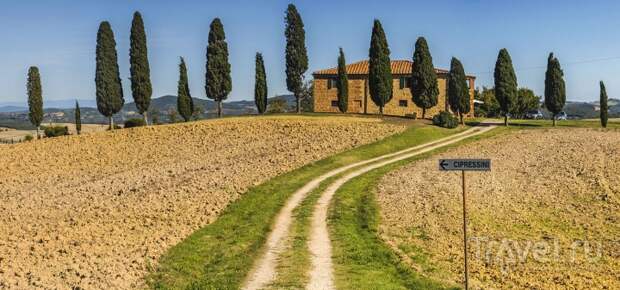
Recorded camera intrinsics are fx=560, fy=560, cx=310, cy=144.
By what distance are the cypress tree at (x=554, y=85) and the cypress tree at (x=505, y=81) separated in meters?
4.36

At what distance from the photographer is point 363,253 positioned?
64.6ft

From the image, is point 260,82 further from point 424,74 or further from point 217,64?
point 424,74

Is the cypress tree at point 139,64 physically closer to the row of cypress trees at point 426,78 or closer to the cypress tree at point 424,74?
the row of cypress trees at point 426,78

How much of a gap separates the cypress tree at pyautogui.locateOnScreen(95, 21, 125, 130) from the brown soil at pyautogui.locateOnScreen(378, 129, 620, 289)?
45.6 meters

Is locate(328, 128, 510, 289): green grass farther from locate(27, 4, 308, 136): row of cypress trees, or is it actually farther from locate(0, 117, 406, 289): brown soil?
locate(27, 4, 308, 136): row of cypress trees

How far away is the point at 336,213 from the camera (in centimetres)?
2673

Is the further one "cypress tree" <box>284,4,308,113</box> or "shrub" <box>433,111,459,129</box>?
"cypress tree" <box>284,4,308,113</box>

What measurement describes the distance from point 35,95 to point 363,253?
72.1 metres

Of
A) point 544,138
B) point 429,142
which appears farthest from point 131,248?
point 544,138

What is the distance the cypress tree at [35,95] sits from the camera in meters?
78.2

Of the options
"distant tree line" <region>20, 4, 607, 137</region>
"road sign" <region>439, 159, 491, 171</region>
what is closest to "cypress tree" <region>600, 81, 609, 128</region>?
"distant tree line" <region>20, 4, 607, 137</region>

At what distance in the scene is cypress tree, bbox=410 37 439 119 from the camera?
230ft

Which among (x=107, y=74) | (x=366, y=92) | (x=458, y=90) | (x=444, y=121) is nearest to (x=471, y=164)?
(x=444, y=121)

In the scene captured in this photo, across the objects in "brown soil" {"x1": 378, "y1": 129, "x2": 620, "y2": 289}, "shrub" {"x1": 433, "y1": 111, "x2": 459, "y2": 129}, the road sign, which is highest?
"shrub" {"x1": 433, "y1": 111, "x2": 459, "y2": 129}
